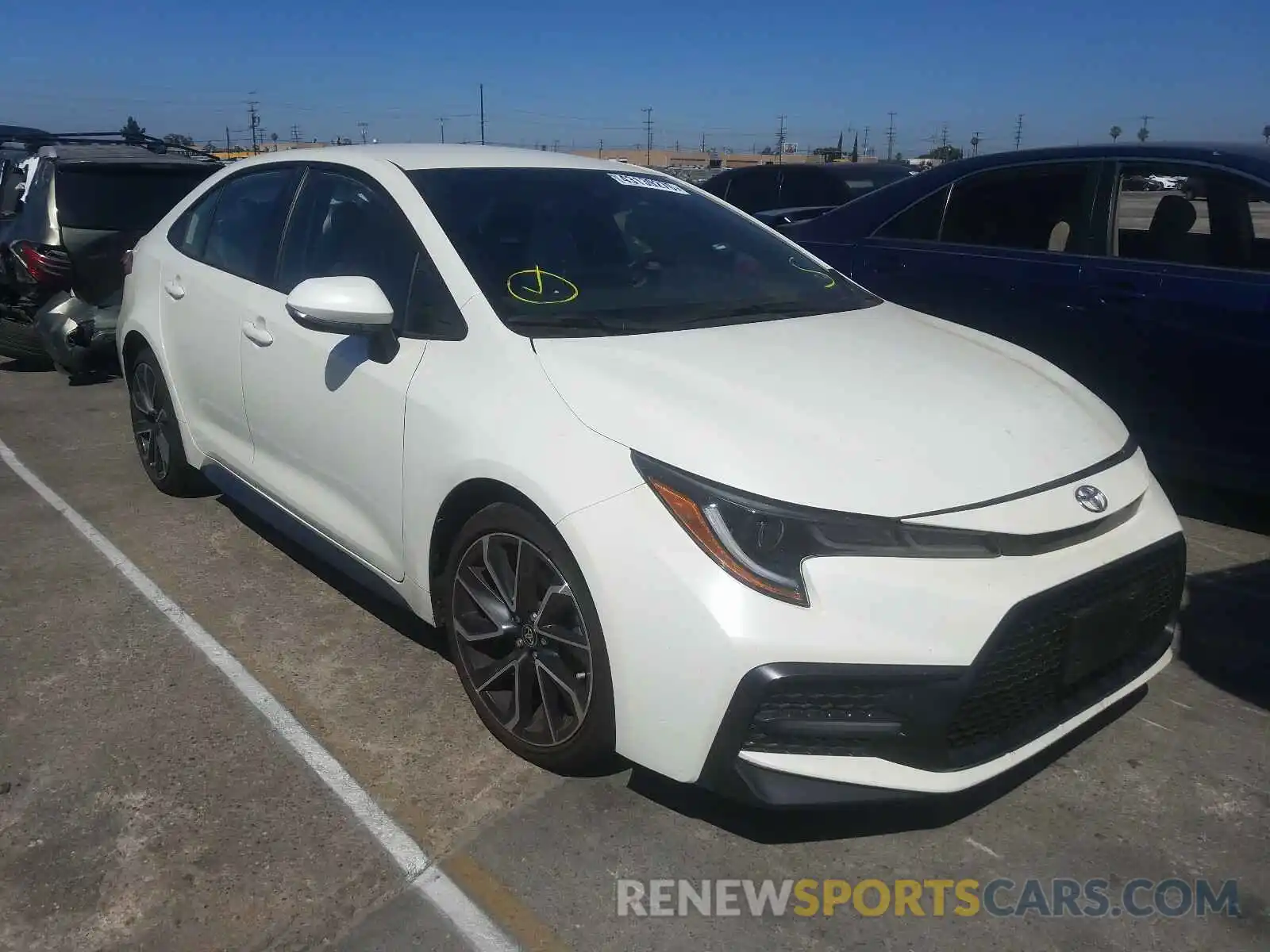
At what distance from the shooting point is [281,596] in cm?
411

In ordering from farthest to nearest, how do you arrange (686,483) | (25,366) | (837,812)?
1. (25,366)
2. (837,812)
3. (686,483)

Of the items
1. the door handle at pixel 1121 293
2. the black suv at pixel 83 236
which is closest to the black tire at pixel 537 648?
the door handle at pixel 1121 293

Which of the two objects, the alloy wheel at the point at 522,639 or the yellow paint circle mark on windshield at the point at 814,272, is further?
the yellow paint circle mark on windshield at the point at 814,272

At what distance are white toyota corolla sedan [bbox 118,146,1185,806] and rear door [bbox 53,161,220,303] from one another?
4.06 meters

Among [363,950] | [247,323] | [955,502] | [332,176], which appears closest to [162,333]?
[247,323]

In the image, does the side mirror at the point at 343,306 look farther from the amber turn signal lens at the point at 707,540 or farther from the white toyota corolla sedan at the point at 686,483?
the amber turn signal lens at the point at 707,540

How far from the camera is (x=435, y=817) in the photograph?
2.75 meters

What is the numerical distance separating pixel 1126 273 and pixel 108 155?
6.77 meters

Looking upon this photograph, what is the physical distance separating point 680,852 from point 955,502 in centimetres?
107

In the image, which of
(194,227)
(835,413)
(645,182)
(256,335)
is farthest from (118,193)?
(835,413)

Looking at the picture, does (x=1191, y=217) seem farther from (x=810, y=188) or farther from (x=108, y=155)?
(x=810, y=188)

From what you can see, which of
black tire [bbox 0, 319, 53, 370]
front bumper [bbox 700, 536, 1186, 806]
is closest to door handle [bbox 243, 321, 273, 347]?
front bumper [bbox 700, 536, 1186, 806]

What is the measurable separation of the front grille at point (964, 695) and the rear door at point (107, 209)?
658cm

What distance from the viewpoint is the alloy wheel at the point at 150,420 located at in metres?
4.92
